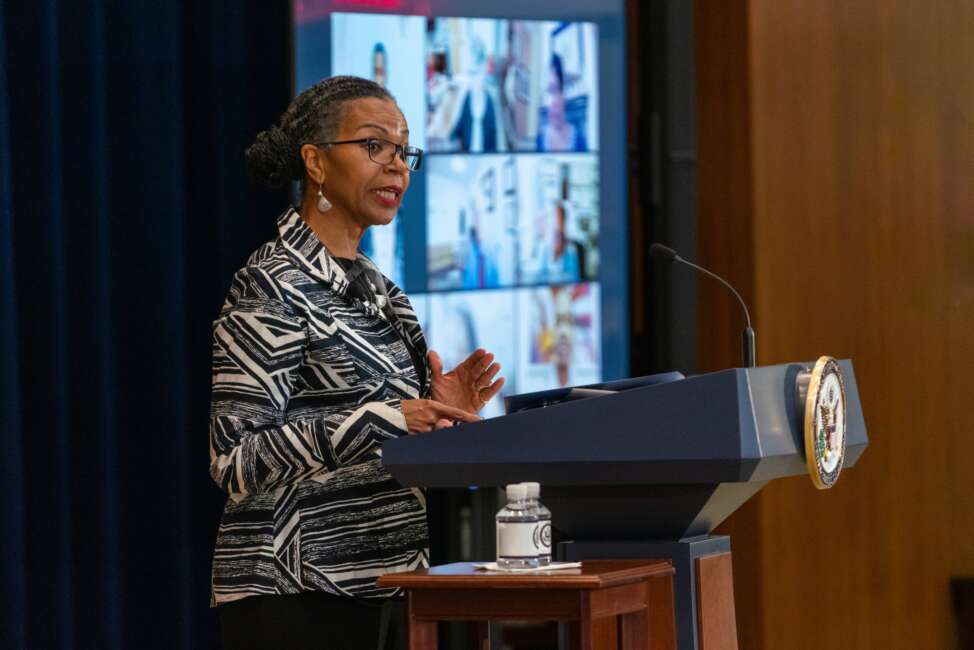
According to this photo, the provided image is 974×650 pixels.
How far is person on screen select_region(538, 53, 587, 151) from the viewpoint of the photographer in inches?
158

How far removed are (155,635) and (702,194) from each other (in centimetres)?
193

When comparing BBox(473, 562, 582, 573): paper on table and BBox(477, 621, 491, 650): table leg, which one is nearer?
BBox(473, 562, 582, 573): paper on table

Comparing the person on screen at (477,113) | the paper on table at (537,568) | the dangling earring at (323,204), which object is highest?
the person on screen at (477,113)

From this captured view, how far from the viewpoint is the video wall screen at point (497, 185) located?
12.1 ft

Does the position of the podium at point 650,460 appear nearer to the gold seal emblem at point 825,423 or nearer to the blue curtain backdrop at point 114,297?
the gold seal emblem at point 825,423

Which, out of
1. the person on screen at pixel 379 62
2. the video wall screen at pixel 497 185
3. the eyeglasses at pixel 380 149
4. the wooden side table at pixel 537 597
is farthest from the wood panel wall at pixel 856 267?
the wooden side table at pixel 537 597

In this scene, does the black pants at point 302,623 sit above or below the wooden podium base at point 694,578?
below

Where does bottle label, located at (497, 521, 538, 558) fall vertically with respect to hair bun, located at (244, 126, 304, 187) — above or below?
below

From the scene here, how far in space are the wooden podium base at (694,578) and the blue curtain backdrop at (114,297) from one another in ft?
5.26

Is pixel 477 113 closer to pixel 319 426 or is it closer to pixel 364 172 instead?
pixel 364 172

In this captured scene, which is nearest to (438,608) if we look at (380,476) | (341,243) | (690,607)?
(690,607)

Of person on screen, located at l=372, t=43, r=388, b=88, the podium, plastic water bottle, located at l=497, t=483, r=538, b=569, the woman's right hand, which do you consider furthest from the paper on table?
person on screen, located at l=372, t=43, r=388, b=88

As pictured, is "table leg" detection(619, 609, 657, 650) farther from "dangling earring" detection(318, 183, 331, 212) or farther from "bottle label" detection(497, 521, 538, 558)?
"dangling earring" detection(318, 183, 331, 212)

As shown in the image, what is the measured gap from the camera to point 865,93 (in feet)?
13.7
